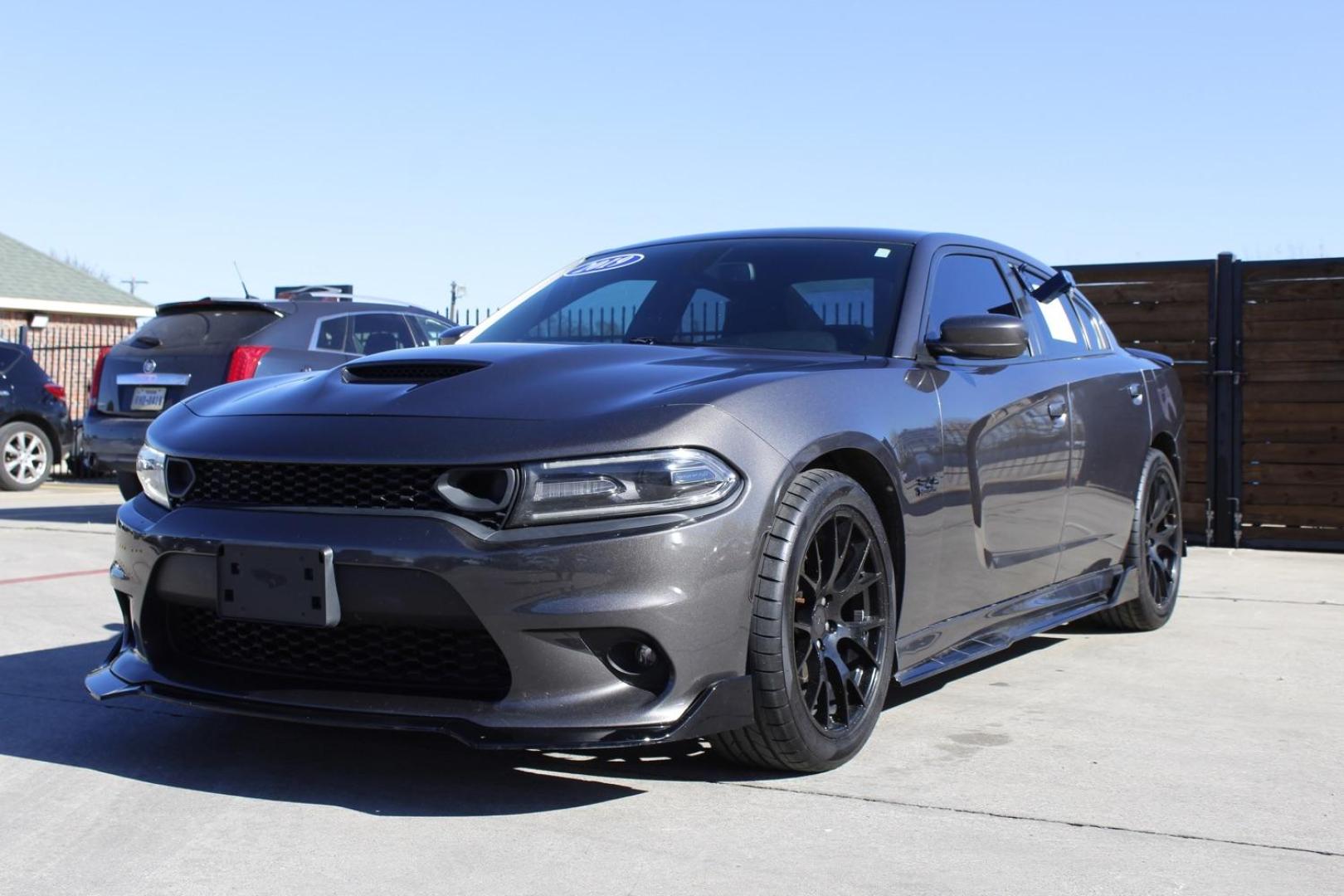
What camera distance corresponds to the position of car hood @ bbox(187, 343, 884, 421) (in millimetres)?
3604

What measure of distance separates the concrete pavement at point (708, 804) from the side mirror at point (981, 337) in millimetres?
1115

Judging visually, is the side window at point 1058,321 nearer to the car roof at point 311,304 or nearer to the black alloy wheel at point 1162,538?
the black alloy wheel at point 1162,538

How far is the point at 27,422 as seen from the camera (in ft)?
50.9

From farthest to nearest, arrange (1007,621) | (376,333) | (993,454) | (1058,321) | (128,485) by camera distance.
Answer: (376,333)
(128,485)
(1058,321)
(1007,621)
(993,454)

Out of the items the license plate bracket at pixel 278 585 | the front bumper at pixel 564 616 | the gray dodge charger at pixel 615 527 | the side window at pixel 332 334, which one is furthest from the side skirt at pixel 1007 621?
the side window at pixel 332 334

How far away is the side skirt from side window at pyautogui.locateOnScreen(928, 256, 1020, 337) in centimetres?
93

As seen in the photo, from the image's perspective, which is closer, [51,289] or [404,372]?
[404,372]

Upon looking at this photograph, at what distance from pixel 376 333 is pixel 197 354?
1.38 m

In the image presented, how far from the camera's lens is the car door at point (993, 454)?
452cm

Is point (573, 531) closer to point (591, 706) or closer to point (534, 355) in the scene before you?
point (591, 706)

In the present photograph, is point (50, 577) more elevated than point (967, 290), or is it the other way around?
point (967, 290)

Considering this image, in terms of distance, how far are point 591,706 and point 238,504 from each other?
1010mm

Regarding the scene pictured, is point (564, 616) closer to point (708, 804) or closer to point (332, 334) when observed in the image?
point (708, 804)

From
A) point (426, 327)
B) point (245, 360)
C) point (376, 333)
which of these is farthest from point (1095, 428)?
point (426, 327)
